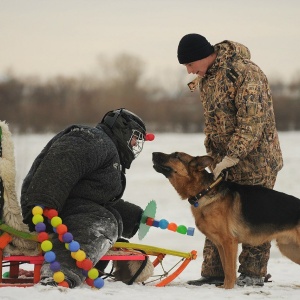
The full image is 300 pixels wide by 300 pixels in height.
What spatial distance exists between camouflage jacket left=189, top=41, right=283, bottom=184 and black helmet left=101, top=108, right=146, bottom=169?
0.83 metres

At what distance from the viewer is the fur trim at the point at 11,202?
4.95 metres

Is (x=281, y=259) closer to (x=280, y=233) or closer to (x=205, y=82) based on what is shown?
(x=280, y=233)

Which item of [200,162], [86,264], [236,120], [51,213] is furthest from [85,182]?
[236,120]

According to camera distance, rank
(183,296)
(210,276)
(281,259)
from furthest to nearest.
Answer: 1. (281,259)
2. (210,276)
3. (183,296)

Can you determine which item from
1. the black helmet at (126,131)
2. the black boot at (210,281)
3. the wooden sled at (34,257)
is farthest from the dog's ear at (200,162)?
the black boot at (210,281)

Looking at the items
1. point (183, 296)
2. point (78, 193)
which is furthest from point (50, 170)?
point (183, 296)

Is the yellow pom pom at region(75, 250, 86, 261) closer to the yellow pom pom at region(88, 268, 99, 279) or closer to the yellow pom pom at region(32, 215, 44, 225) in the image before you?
the yellow pom pom at region(88, 268, 99, 279)

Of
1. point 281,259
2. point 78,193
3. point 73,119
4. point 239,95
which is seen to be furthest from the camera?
point 73,119

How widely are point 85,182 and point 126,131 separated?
0.60m

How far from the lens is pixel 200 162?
5.79 meters

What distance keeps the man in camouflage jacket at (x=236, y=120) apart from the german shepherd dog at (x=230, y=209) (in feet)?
0.63

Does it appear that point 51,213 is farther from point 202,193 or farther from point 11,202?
point 202,193

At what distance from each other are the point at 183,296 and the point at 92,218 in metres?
0.92

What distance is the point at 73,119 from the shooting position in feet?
112
